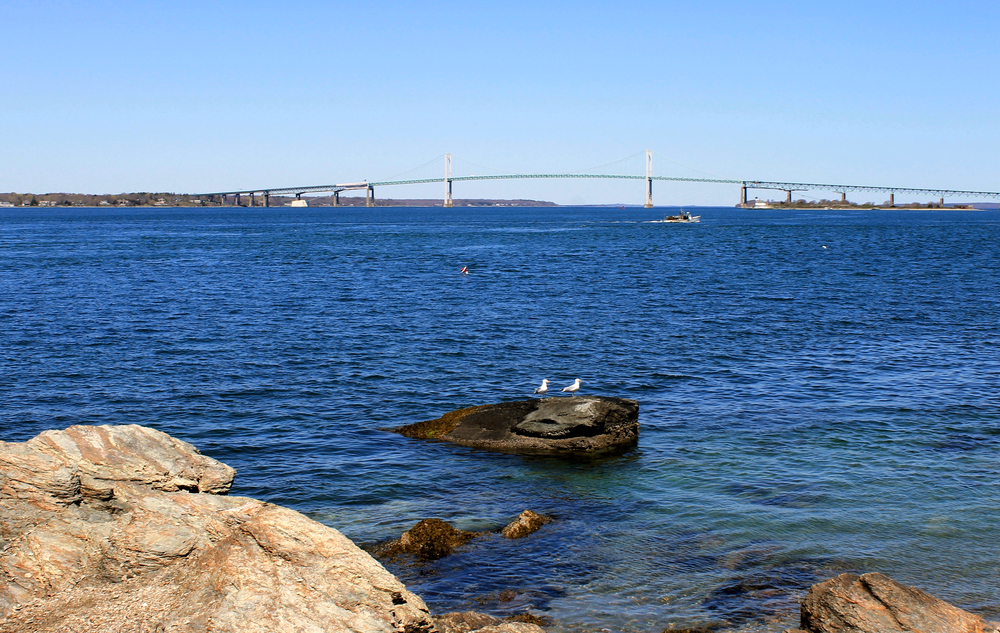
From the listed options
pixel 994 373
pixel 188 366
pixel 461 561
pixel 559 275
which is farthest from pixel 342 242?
pixel 461 561

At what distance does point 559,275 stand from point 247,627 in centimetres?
4946

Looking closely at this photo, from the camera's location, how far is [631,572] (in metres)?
11.5

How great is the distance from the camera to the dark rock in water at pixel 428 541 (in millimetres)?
11996

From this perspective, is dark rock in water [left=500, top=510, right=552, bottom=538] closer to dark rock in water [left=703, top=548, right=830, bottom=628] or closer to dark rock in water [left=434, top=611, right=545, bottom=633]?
dark rock in water [left=703, top=548, right=830, bottom=628]

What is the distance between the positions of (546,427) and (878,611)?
9.50 m

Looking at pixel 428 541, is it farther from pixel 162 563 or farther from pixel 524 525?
pixel 162 563

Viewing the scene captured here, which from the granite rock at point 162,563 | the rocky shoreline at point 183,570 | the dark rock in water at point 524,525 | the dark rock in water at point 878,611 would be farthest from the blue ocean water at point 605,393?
the granite rock at point 162,563

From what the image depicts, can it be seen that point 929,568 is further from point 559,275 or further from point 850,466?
point 559,275

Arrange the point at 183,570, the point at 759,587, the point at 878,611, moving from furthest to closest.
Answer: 1. the point at 759,587
2. the point at 878,611
3. the point at 183,570

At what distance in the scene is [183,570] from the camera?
745 cm

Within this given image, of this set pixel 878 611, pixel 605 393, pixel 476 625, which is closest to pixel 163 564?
pixel 476 625

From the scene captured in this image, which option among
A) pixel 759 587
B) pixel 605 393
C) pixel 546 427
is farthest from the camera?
pixel 605 393

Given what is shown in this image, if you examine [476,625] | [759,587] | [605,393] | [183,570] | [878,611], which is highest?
[183,570]

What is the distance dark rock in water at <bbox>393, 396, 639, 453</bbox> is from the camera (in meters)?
17.2
